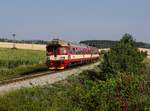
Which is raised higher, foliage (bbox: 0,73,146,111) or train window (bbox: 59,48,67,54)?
foliage (bbox: 0,73,146,111)

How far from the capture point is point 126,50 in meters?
36.2

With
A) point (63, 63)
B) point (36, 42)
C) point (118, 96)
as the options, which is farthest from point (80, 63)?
point (36, 42)

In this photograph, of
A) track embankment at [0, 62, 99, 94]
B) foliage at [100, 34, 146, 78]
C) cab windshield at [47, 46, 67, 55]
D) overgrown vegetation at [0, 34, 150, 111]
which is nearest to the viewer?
overgrown vegetation at [0, 34, 150, 111]

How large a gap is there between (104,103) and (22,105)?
272cm

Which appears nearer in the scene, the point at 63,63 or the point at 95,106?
the point at 95,106

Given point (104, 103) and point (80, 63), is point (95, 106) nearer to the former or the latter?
point (104, 103)

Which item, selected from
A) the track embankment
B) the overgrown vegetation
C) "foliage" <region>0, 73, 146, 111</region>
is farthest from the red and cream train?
"foliage" <region>0, 73, 146, 111</region>

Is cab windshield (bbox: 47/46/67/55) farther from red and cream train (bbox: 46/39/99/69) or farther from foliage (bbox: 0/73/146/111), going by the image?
foliage (bbox: 0/73/146/111)

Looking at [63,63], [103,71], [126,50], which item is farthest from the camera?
[63,63]

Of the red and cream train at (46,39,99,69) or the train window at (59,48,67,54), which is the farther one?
the train window at (59,48,67,54)

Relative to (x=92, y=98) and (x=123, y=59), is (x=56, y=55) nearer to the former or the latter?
(x=123, y=59)

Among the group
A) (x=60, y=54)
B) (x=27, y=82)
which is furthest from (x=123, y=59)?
(x=60, y=54)

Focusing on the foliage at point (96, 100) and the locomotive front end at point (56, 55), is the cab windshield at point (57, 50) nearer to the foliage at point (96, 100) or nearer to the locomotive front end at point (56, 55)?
the locomotive front end at point (56, 55)

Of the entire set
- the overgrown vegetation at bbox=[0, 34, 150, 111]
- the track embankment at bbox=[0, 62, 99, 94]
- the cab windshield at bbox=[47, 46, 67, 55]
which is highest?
the overgrown vegetation at bbox=[0, 34, 150, 111]
